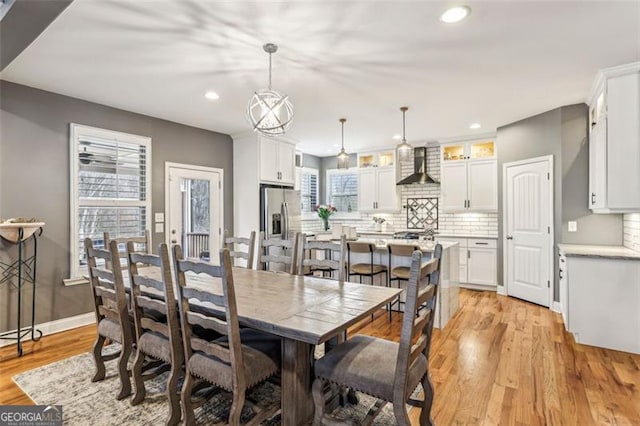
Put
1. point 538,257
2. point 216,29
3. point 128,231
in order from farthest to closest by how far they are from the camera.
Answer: point 538,257
point 128,231
point 216,29

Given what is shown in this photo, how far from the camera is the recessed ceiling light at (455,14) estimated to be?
2128mm

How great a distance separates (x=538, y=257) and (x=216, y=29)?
4.73 meters

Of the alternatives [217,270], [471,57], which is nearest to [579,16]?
[471,57]

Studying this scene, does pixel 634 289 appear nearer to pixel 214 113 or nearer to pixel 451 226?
pixel 451 226

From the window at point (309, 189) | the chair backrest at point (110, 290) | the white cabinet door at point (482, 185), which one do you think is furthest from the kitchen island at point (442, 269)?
the window at point (309, 189)

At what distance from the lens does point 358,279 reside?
453 centimetres

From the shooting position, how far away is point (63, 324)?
12.1 ft

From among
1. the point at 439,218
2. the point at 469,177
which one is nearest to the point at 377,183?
the point at 439,218

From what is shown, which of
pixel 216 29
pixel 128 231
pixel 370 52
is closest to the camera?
pixel 216 29

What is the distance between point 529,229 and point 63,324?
5.95 metres

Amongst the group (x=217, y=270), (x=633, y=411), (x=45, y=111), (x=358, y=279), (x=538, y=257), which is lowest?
(x=633, y=411)

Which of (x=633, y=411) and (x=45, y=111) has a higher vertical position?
(x=45, y=111)

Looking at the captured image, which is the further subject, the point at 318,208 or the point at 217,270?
the point at 318,208

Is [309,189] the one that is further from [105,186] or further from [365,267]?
[105,186]
